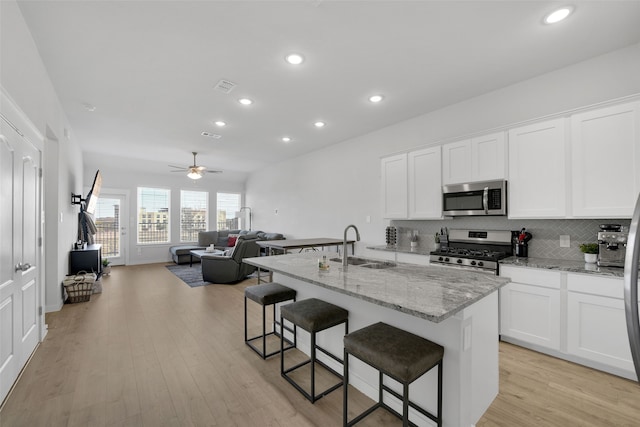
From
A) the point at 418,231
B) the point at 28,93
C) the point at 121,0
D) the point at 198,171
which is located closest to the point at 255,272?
the point at 198,171

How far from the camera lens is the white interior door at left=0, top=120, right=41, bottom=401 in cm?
211

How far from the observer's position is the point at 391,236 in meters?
4.59

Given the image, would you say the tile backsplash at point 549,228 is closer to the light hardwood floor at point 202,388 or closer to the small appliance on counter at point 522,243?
the small appliance on counter at point 522,243

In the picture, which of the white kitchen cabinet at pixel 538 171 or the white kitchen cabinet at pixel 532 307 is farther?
the white kitchen cabinet at pixel 538 171

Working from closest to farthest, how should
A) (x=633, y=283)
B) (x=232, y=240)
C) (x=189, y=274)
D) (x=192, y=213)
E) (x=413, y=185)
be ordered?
(x=633, y=283) < (x=413, y=185) < (x=189, y=274) < (x=232, y=240) < (x=192, y=213)

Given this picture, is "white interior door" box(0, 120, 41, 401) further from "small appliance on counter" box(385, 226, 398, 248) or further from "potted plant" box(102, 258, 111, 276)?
"small appliance on counter" box(385, 226, 398, 248)

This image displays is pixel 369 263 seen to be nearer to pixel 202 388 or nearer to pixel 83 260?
pixel 202 388

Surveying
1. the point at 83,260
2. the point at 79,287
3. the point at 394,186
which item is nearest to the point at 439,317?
the point at 394,186

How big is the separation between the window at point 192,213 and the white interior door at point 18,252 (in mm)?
6078

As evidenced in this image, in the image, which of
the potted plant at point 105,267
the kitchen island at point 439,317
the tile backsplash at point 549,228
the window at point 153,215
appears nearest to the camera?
the kitchen island at point 439,317

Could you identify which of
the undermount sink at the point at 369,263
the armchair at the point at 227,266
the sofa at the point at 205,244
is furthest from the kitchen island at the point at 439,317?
the sofa at the point at 205,244

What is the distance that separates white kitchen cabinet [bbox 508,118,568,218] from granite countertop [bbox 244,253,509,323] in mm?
1390

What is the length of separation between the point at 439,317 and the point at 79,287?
531cm

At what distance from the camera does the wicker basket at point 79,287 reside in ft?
14.3
